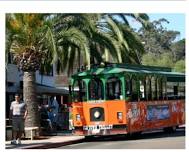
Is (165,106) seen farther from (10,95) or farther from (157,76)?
(10,95)

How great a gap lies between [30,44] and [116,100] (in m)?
4.13

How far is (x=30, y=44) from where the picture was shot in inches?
829

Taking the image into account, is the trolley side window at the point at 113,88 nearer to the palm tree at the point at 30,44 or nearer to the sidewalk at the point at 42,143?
the sidewalk at the point at 42,143

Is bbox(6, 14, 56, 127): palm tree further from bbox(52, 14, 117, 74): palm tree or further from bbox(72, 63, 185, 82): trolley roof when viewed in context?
bbox(72, 63, 185, 82): trolley roof

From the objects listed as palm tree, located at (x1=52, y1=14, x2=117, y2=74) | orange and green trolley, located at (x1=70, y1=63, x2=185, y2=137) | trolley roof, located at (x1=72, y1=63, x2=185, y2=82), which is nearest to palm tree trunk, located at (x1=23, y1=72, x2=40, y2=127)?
orange and green trolley, located at (x1=70, y1=63, x2=185, y2=137)

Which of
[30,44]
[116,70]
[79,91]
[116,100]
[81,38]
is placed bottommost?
[116,100]

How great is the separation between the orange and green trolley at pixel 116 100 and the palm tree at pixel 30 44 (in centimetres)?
165

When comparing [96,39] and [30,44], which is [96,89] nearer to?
[30,44]

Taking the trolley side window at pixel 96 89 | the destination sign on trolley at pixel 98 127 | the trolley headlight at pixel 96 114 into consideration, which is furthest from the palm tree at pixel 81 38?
the destination sign on trolley at pixel 98 127

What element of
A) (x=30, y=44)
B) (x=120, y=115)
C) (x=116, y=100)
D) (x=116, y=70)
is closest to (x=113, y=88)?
(x=116, y=100)

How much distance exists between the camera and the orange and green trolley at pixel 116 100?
19.7m

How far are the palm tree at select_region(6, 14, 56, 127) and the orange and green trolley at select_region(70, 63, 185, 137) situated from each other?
65.0 inches

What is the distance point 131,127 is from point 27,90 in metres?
4.45

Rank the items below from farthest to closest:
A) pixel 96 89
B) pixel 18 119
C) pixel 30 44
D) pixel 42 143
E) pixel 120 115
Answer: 1. pixel 30 44
2. pixel 96 89
3. pixel 120 115
4. pixel 42 143
5. pixel 18 119
